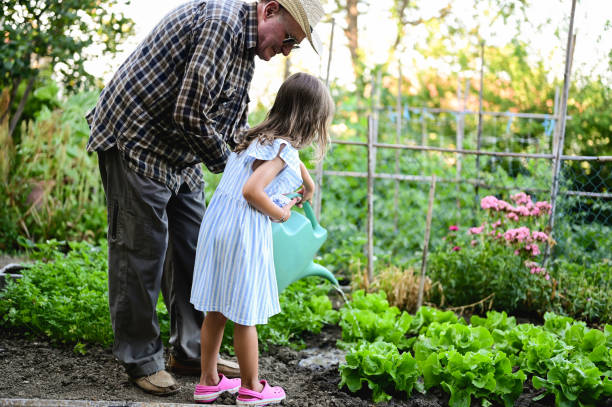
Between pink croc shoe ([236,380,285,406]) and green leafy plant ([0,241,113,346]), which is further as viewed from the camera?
green leafy plant ([0,241,113,346])

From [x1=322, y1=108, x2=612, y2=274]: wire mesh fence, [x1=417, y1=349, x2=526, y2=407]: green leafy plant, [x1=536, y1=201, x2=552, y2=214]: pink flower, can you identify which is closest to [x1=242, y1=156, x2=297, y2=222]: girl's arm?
[x1=417, y1=349, x2=526, y2=407]: green leafy plant

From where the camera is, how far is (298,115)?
2074mm

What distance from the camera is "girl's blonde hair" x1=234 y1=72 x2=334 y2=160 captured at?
6.77 ft

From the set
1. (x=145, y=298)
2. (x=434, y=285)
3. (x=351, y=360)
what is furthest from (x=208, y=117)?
(x=434, y=285)

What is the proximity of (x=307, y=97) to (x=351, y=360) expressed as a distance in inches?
40.1

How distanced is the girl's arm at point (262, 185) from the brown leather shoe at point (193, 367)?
803mm

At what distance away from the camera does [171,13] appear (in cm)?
214

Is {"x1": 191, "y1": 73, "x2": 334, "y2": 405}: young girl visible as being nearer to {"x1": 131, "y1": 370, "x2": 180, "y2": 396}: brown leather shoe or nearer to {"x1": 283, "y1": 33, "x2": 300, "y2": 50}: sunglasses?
{"x1": 283, "y1": 33, "x2": 300, "y2": 50}: sunglasses

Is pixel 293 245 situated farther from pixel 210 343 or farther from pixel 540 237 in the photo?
pixel 540 237

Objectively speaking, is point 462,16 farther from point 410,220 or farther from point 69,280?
point 69,280

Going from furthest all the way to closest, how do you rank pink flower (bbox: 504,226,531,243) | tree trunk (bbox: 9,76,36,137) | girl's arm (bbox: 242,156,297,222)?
tree trunk (bbox: 9,76,36,137) < pink flower (bbox: 504,226,531,243) < girl's arm (bbox: 242,156,297,222)

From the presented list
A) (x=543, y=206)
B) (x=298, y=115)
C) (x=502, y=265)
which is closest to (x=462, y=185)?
(x=543, y=206)

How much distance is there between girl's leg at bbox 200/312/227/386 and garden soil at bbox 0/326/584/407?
107 millimetres

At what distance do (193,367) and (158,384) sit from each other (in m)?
0.29
